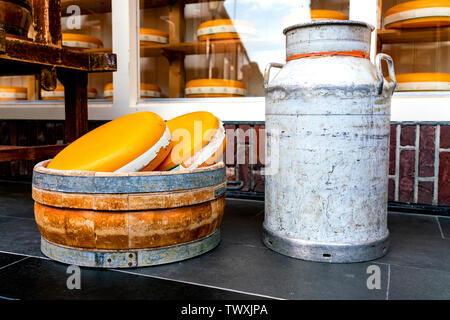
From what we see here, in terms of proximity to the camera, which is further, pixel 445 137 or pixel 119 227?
pixel 445 137

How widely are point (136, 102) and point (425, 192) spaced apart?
5.13 feet

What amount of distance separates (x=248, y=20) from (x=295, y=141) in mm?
1512

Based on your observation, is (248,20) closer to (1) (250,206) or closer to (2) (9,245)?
(1) (250,206)

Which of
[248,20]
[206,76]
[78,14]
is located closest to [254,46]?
[248,20]

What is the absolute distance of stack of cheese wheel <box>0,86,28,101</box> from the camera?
2799 millimetres

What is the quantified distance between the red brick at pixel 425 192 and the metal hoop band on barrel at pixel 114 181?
115cm

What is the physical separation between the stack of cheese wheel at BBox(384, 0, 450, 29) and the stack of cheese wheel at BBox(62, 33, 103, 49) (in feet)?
5.85

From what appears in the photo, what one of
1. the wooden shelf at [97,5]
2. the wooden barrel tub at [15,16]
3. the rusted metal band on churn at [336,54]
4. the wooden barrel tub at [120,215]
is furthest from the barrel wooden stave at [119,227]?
the wooden shelf at [97,5]

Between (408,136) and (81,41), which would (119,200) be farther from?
(81,41)

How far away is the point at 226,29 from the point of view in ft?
8.27

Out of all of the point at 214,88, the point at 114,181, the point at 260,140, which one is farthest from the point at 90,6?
the point at 114,181

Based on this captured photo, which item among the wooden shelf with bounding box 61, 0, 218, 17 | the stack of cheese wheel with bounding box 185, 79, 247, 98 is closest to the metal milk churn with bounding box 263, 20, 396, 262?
the stack of cheese wheel with bounding box 185, 79, 247, 98

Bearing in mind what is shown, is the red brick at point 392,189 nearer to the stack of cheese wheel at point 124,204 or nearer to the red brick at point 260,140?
the red brick at point 260,140
